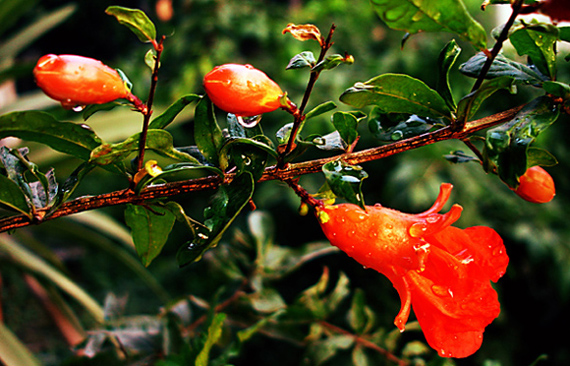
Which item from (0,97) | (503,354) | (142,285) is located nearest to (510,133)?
(503,354)

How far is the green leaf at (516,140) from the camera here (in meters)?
0.28

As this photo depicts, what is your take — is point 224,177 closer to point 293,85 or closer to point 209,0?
point 293,85

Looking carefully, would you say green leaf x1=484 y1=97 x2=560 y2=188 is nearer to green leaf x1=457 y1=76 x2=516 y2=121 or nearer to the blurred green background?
green leaf x1=457 y1=76 x2=516 y2=121

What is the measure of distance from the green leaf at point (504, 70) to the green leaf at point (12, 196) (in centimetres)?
32

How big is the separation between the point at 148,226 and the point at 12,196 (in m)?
0.09

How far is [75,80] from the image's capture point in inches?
10.4

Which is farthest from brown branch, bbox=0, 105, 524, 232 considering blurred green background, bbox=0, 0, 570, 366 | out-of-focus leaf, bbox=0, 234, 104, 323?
out-of-focus leaf, bbox=0, 234, 104, 323

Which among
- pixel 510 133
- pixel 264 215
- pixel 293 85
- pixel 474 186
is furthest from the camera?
pixel 293 85

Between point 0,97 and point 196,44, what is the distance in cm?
84

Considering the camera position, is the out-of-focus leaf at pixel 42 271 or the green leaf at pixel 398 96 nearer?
the green leaf at pixel 398 96

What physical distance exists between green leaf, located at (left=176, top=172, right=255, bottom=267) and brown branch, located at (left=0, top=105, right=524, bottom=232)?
2 centimetres

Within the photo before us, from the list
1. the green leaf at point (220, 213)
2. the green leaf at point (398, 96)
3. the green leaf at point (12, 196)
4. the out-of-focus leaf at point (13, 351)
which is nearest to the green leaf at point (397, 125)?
the green leaf at point (398, 96)

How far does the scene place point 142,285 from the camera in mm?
1812

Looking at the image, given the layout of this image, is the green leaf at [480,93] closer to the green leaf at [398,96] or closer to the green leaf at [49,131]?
the green leaf at [398,96]
